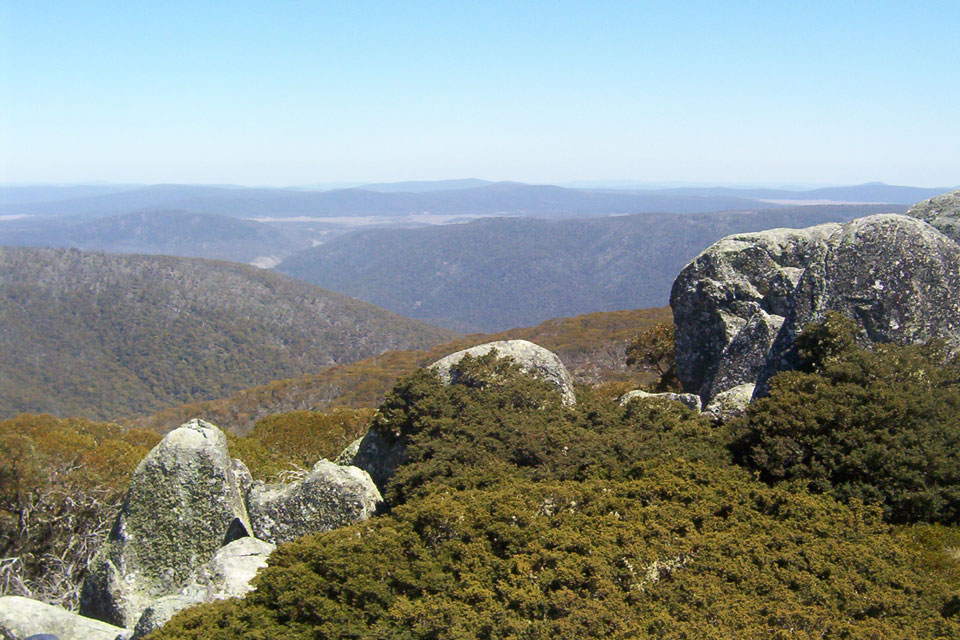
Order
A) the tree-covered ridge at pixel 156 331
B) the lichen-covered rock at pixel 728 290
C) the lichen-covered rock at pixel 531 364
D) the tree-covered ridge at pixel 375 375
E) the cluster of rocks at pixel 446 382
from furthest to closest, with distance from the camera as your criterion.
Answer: the tree-covered ridge at pixel 156 331 → the tree-covered ridge at pixel 375 375 → the lichen-covered rock at pixel 728 290 → the lichen-covered rock at pixel 531 364 → the cluster of rocks at pixel 446 382

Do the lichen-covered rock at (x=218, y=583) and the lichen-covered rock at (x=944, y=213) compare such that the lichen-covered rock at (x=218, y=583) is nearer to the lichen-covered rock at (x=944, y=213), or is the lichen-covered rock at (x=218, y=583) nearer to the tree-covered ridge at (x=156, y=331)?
the lichen-covered rock at (x=944, y=213)

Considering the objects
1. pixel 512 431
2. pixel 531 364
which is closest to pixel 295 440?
pixel 531 364

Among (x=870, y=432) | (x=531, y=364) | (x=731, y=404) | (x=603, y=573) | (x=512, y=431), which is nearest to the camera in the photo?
(x=603, y=573)

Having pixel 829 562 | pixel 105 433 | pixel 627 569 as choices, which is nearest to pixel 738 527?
pixel 829 562

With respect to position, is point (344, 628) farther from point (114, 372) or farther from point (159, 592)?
point (114, 372)

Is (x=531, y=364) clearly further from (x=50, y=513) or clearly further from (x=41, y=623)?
(x=50, y=513)

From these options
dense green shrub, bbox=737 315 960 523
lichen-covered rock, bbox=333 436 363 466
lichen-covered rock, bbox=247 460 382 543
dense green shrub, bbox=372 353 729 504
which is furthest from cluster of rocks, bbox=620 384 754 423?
lichen-covered rock, bbox=333 436 363 466

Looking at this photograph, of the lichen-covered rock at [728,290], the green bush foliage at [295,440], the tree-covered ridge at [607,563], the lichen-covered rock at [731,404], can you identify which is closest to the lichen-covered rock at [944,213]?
the lichen-covered rock at [728,290]
